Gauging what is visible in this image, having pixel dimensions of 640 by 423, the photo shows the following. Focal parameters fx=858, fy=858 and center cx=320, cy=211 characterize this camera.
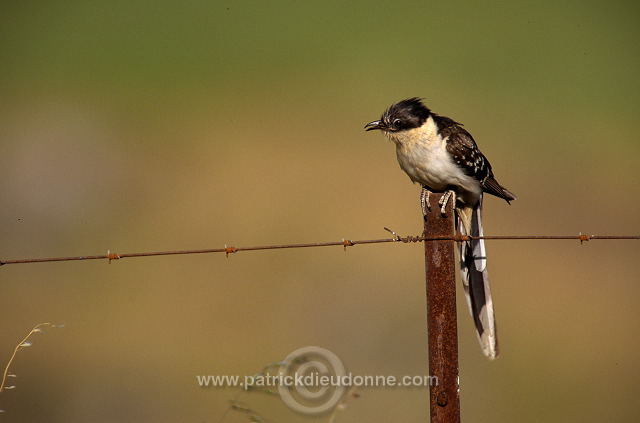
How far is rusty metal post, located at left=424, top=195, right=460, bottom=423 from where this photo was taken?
3.42 meters

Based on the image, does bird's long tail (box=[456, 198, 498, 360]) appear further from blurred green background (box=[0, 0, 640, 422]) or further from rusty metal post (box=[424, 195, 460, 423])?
blurred green background (box=[0, 0, 640, 422])

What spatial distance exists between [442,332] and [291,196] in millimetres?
8318

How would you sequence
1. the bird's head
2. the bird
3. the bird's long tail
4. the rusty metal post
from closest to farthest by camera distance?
the rusty metal post < the bird's long tail < the bird < the bird's head

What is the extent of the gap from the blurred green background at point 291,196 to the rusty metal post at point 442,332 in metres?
3.26

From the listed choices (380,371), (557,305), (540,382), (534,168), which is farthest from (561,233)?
(380,371)

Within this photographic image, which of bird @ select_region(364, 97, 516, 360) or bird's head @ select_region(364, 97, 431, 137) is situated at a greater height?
bird's head @ select_region(364, 97, 431, 137)

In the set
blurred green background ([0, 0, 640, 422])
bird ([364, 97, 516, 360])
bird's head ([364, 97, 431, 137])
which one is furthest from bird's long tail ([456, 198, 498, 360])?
blurred green background ([0, 0, 640, 422])

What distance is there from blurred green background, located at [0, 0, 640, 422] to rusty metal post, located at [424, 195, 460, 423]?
10.7 feet

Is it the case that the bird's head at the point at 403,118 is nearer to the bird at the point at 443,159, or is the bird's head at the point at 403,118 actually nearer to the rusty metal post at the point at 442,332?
the bird at the point at 443,159

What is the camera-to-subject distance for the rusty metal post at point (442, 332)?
3418mm

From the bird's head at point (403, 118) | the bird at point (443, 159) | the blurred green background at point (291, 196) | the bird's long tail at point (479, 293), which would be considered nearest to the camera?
the bird's long tail at point (479, 293)

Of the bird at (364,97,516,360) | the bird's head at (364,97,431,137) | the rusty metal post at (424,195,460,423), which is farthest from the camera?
the bird's head at (364,97,431,137)

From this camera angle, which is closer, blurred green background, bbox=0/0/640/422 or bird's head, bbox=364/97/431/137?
bird's head, bbox=364/97/431/137

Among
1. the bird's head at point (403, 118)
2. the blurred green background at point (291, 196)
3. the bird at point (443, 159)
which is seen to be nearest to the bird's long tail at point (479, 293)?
the bird at point (443, 159)
